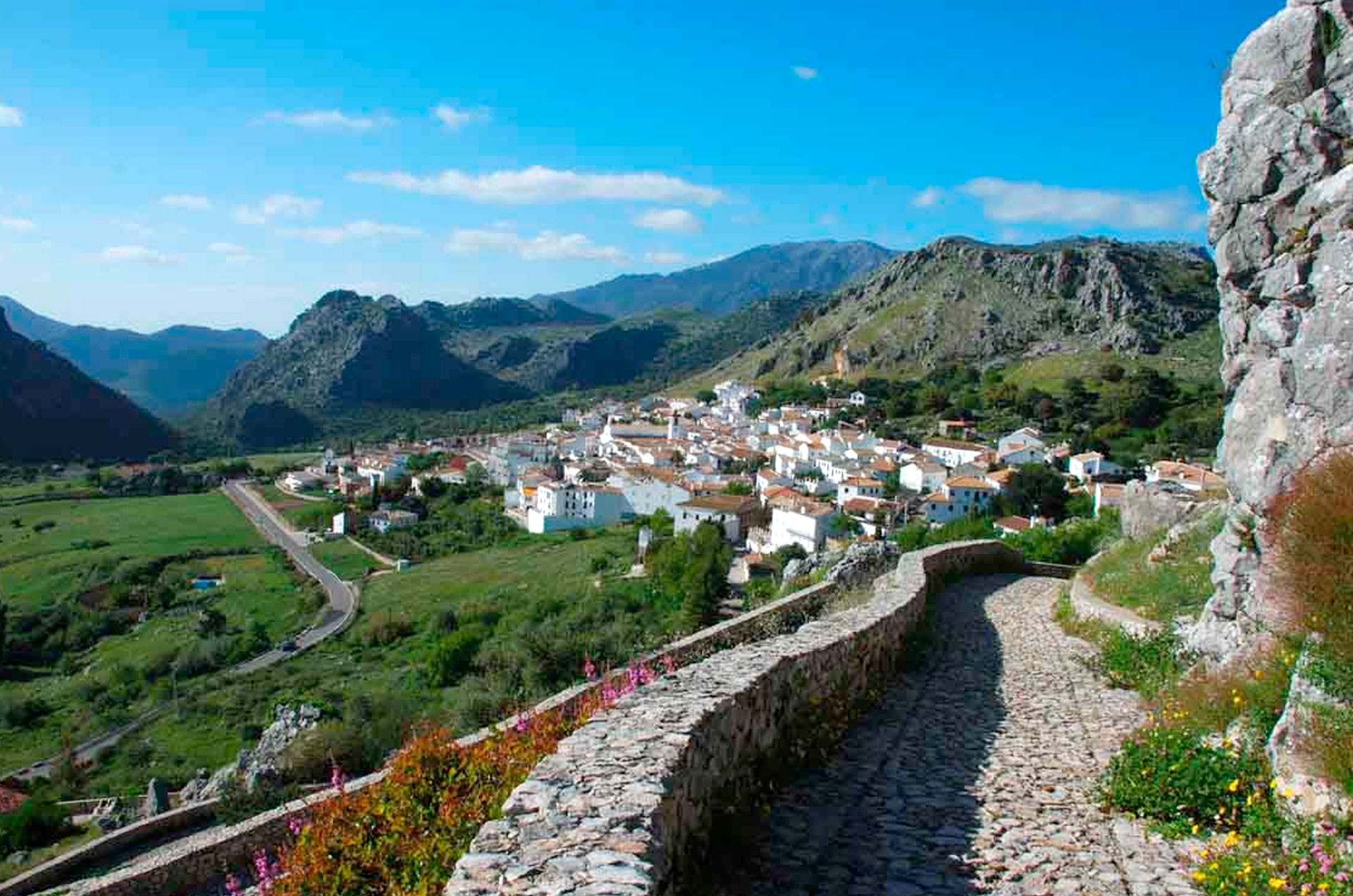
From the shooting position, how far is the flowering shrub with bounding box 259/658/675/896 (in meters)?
3.89

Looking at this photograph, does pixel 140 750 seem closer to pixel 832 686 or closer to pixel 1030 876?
pixel 832 686

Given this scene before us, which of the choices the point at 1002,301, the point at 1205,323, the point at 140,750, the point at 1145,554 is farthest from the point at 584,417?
the point at 1145,554

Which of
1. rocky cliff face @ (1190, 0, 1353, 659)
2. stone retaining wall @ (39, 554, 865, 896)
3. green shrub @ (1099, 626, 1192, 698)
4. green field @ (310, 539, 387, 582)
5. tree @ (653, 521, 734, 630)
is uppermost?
rocky cliff face @ (1190, 0, 1353, 659)

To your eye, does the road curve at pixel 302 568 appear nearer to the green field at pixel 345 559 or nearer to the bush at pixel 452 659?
the green field at pixel 345 559

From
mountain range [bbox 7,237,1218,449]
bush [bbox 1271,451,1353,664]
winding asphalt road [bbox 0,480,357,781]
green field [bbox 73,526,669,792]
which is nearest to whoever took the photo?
bush [bbox 1271,451,1353,664]

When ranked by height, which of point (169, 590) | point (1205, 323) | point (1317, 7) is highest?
point (1205, 323)

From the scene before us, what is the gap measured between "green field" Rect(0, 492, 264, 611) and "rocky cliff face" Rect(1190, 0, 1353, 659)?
5831cm

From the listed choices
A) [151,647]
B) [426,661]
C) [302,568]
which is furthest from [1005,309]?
[151,647]

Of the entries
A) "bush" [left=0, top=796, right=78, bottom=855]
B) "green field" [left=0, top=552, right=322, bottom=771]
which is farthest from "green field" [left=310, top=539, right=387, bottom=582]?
"bush" [left=0, top=796, right=78, bottom=855]

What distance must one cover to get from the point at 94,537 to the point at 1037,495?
65033mm

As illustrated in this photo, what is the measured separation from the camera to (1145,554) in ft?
44.9

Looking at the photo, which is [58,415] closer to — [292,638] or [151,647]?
[151,647]

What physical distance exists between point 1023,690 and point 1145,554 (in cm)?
649

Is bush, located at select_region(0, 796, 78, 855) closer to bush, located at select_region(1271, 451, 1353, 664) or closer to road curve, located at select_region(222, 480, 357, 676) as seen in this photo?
road curve, located at select_region(222, 480, 357, 676)
